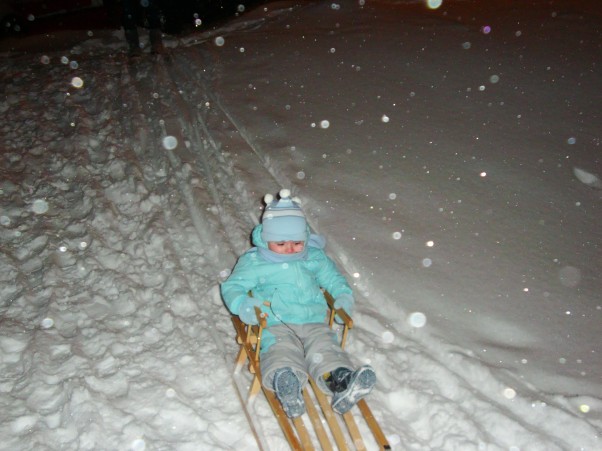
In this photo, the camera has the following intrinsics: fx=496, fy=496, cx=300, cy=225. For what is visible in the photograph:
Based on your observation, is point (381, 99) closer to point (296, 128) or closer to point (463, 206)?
point (296, 128)

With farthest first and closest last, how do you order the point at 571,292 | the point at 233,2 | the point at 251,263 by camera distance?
1. the point at 233,2
2. the point at 571,292
3. the point at 251,263

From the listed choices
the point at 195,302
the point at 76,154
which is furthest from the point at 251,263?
the point at 76,154

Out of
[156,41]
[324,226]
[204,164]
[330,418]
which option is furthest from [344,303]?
[156,41]

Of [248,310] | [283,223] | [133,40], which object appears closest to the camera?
[248,310]

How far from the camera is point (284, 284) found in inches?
151

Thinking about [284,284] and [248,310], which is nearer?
[248,310]

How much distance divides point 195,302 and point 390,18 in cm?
1020

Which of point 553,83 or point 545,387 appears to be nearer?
point 545,387

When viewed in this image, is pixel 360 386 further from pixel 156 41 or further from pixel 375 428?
pixel 156 41

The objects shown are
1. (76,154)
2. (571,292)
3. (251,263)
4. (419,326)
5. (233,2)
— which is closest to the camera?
(251,263)

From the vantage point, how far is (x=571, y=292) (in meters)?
4.82

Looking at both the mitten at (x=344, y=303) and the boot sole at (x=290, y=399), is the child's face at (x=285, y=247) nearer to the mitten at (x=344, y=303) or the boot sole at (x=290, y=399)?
the mitten at (x=344, y=303)

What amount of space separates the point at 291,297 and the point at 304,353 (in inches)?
17.6

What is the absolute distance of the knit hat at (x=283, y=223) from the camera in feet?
12.3
